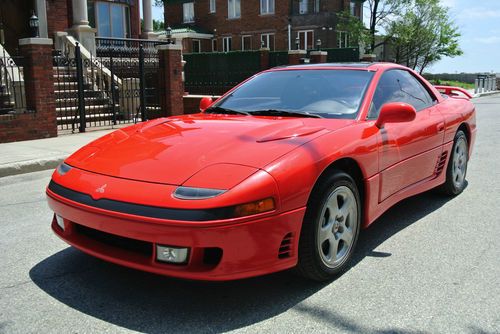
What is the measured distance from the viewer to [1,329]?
2.92m

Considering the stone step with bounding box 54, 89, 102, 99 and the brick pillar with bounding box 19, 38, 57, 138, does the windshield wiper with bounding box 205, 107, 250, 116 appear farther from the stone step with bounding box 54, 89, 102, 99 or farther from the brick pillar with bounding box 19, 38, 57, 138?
the stone step with bounding box 54, 89, 102, 99

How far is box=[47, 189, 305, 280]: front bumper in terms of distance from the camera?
2.83 meters

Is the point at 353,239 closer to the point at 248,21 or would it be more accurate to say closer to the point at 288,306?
the point at 288,306

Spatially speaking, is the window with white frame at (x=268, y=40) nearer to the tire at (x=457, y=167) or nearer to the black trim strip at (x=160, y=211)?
the tire at (x=457, y=167)

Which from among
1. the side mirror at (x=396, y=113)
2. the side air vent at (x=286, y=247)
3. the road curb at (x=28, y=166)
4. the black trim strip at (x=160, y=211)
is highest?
the side mirror at (x=396, y=113)

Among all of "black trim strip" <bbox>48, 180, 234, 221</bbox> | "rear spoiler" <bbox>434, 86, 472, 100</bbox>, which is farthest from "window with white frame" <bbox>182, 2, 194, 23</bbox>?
"black trim strip" <bbox>48, 180, 234, 221</bbox>

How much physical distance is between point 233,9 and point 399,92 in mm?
37734

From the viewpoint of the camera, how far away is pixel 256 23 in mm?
39531

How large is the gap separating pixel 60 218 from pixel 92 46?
15652mm

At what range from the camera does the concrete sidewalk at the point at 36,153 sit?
792 cm

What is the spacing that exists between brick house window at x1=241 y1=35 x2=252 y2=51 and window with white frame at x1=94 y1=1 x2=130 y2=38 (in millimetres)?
17742

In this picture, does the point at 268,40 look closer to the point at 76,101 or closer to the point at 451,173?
the point at 76,101

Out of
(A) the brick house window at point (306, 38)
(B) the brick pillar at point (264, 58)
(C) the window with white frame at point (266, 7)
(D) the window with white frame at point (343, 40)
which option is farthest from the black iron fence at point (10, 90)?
(C) the window with white frame at point (266, 7)

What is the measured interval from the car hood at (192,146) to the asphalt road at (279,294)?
786mm
